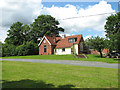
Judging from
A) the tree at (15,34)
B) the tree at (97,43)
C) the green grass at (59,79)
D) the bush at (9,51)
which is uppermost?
the tree at (15,34)

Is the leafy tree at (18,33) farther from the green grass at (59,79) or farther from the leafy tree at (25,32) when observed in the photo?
the green grass at (59,79)

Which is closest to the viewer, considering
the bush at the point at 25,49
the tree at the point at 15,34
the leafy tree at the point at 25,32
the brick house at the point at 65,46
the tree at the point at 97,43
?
the tree at the point at 97,43

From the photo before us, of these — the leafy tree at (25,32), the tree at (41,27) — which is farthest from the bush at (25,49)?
the leafy tree at (25,32)

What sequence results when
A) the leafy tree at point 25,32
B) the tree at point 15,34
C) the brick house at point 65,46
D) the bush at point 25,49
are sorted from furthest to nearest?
the leafy tree at point 25,32 < the tree at point 15,34 < the bush at point 25,49 < the brick house at point 65,46

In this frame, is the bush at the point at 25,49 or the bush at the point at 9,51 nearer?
the bush at the point at 25,49

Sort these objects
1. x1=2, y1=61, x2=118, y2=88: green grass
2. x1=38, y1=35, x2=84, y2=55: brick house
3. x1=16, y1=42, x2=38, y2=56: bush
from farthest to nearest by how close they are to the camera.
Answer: x1=16, y1=42, x2=38, y2=56: bush
x1=38, y1=35, x2=84, y2=55: brick house
x1=2, y1=61, x2=118, y2=88: green grass

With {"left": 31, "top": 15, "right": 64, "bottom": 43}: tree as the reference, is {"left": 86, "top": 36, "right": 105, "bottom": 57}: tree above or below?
below

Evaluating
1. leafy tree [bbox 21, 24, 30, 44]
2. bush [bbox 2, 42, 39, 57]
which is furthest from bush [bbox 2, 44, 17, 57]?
leafy tree [bbox 21, 24, 30, 44]

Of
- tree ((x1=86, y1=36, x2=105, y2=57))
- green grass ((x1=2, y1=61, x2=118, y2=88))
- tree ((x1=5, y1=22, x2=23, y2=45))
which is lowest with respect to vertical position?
green grass ((x1=2, y1=61, x2=118, y2=88))

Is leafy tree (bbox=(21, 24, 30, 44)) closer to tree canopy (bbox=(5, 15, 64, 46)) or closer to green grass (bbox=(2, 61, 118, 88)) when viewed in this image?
tree canopy (bbox=(5, 15, 64, 46))

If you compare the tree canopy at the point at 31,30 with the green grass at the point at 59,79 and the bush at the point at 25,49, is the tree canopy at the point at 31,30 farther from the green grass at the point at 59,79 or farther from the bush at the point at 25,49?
the green grass at the point at 59,79

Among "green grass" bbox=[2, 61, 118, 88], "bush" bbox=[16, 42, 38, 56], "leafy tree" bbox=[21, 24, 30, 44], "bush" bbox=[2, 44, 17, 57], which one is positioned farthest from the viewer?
"leafy tree" bbox=[21, 24, 30, 44]

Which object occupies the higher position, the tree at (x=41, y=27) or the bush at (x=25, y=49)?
the tree at (x=41, y=27)

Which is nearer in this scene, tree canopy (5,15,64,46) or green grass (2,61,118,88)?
green grass (2,61,118,88)
